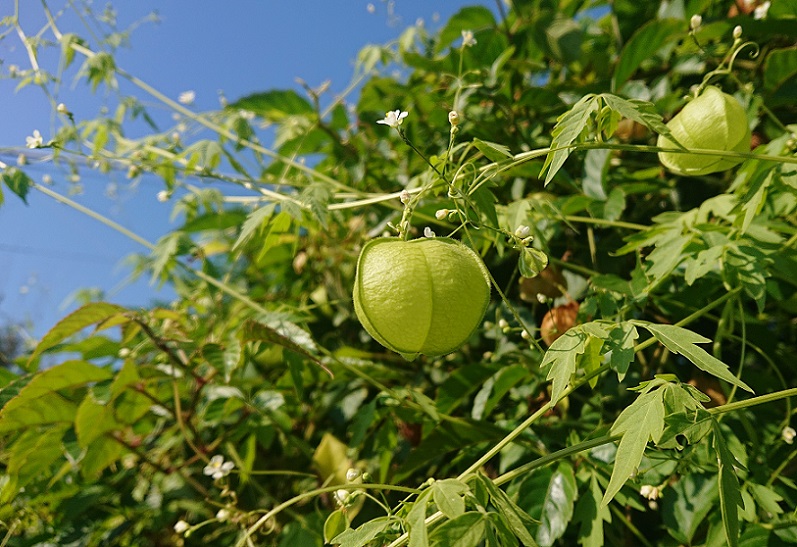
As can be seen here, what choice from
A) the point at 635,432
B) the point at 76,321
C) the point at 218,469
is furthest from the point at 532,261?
the point at 76,321

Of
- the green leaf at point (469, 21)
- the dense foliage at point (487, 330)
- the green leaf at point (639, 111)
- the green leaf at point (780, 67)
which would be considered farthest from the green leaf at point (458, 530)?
the green leaf at point (469, 21)

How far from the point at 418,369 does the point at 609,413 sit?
19.5 inches

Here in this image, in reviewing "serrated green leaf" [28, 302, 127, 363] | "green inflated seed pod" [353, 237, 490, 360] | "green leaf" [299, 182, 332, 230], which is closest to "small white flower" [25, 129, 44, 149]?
"serrated green leaf" [28, 302, 127, 363]

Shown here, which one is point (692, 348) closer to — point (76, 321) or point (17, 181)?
point (76, 321)

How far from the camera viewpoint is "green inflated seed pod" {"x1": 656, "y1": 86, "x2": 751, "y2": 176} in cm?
84

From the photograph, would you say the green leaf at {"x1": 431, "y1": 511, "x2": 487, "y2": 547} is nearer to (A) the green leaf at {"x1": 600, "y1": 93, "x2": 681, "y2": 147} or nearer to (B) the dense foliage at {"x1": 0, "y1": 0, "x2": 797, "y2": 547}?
(B) the dense foliage at {"x1": 0, "y1": 0, "x2": 797, "y2": 547}

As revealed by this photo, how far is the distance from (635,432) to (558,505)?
41cm

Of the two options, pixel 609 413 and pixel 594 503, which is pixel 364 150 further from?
pixel 594 503

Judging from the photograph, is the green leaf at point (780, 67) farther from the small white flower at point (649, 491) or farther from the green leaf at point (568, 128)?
the small white flower at point (649, 491)

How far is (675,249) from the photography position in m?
0.93

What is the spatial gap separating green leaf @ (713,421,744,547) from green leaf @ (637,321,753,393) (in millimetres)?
64

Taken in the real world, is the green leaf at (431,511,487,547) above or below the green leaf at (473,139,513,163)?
below

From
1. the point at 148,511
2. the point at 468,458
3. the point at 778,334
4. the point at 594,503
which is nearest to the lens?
the point at 594,503

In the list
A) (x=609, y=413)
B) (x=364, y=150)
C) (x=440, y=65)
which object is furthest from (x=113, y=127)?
(x=609, y=413)
